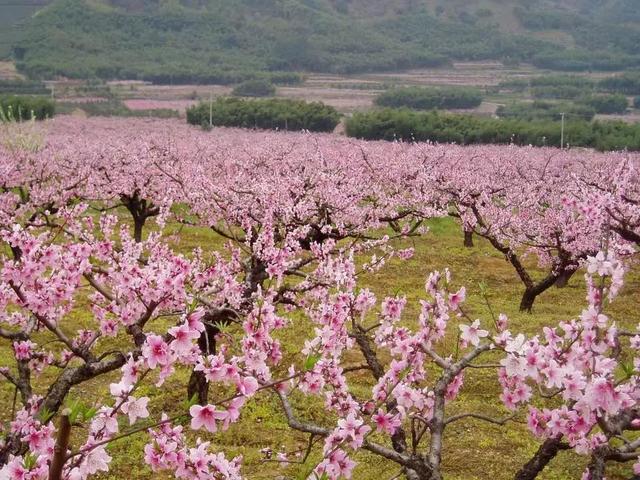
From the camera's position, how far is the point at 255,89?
103 metres

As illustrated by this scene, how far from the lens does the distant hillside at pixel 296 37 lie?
113 m

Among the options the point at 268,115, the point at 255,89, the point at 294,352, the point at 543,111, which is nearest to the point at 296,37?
the point at 255,89

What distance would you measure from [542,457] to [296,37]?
137 meters

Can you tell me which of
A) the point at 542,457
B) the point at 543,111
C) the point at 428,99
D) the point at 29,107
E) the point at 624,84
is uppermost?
the point at 624,84

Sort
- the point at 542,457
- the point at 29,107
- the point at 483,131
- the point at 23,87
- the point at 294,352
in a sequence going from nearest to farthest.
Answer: the point at 542,457, the point at 294,352, the point at 483,131, the point at 29,107, the point at 23,87

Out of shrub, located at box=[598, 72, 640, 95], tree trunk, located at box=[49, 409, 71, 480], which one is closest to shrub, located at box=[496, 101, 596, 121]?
shrub, located at box=[598, 72, 640, 95]

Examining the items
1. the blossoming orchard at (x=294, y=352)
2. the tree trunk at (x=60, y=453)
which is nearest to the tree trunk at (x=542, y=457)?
the blossoming orchard at (x=294, y=352)

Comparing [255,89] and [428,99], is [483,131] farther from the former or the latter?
[255,89]

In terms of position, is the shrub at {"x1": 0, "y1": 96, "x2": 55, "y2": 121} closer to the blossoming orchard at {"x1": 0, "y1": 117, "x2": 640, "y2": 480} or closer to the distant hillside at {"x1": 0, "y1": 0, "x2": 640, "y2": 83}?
the distant hillside at {"x1": 0, "y1": 0, "x2": 640, "y2": 83}

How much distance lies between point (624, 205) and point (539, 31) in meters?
156

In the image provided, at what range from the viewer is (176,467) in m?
4.83

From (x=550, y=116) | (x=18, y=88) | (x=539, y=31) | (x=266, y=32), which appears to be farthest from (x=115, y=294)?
(x=539, y=31)

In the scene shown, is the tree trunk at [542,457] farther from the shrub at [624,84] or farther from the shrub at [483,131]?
the shrub at [624,84]

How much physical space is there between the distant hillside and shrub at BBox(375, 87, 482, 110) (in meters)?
29.2
